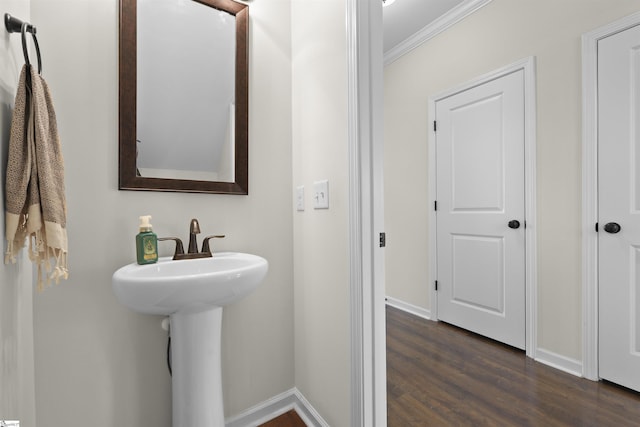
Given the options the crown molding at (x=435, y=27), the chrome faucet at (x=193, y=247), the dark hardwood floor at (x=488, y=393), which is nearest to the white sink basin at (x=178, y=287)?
the chrome faucet at (x=193, y=247)

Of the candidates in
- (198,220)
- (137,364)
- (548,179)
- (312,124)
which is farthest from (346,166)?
(548,179)

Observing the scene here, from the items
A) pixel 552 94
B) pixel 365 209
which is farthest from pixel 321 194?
pixel 552 94

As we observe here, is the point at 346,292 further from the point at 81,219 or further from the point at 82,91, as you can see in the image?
the point at 82,91

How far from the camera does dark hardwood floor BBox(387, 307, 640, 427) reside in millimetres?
1394

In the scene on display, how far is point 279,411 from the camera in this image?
143 cm

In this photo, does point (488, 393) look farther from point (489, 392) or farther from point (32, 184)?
point (32, 184)

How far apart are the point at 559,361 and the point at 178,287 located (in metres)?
2.30

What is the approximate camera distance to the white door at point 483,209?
6.77ft

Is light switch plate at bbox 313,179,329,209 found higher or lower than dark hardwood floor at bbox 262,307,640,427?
higher

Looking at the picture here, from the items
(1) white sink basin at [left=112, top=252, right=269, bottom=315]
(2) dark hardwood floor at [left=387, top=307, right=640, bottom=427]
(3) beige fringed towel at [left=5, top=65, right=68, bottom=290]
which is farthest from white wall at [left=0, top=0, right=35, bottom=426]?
(2) dark hardwood floor at [left=387, top=307, right=640, bottom=427]

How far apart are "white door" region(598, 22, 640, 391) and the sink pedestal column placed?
6.92ft

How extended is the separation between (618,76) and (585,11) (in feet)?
1.51

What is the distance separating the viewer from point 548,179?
1.89 meters

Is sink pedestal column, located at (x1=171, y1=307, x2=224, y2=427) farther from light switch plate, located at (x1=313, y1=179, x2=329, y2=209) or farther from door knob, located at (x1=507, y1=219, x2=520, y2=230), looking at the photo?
door knob, located at (x1=507, y1=219, x2=520, y2=230)
